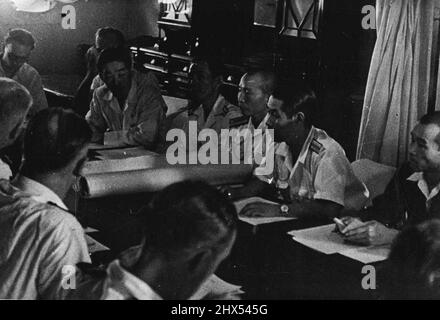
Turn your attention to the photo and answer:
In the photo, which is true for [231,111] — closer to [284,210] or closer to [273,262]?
[284,210]

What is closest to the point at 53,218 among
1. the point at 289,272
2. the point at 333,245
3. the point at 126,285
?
the point at 126,285

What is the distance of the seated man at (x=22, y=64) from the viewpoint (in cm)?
280

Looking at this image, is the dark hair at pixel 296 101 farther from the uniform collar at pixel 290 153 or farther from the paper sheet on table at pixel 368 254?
the paper sheet on table at pixel 368 254

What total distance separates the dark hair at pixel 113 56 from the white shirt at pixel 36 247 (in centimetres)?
168

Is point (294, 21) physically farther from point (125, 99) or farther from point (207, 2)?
point (125, 99)

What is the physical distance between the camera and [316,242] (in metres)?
1.88

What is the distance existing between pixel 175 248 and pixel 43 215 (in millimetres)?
343

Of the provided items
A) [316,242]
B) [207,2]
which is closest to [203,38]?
[207,2]

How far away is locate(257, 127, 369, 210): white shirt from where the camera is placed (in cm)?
231

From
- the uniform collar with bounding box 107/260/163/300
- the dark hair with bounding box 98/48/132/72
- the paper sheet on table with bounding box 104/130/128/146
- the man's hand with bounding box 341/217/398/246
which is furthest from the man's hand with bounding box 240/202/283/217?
the dark hair with bounding box 98/48/132/72

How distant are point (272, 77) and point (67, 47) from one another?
0.90m

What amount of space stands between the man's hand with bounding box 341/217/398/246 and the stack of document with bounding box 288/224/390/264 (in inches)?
0.8

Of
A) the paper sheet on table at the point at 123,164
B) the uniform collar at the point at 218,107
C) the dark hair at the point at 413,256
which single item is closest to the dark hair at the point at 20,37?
the paper sheet on table at the point at 123,164

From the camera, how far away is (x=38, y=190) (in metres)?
1.49
